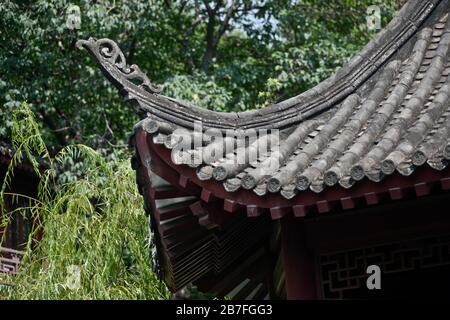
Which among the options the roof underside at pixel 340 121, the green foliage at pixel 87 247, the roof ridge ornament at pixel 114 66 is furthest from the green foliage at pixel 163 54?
the roof ridge ornament at pixel 114 66

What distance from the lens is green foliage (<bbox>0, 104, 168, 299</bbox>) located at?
24.5ft

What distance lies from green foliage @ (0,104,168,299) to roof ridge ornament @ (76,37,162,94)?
90.8 inches

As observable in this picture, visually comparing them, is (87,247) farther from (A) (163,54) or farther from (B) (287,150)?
(A) (163,54)

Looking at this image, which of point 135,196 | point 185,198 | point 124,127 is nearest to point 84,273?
point 135,196

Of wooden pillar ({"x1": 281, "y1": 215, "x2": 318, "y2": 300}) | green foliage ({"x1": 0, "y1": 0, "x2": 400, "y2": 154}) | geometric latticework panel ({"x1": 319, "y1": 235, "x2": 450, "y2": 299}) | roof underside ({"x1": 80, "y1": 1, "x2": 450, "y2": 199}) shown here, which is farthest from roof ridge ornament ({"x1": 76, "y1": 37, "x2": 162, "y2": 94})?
green foliage ({"x1": 0, "y1": 0, "x2": 400, "y2": 154})

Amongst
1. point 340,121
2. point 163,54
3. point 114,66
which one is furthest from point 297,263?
point 163,54

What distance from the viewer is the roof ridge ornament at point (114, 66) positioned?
210 inches

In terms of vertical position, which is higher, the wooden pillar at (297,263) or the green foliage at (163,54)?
the green foliage at (163,54)

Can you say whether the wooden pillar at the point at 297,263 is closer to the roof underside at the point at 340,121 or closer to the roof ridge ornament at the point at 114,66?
the roof underside at the point at 340,121

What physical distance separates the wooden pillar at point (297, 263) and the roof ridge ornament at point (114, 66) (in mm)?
903

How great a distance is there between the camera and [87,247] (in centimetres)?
789

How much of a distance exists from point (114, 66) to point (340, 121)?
117cm

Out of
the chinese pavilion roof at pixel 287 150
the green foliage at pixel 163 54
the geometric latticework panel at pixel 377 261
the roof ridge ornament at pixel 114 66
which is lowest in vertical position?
the geometric latticework panel at pixel 377 261

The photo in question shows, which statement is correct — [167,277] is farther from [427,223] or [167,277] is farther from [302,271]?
[427,223]
